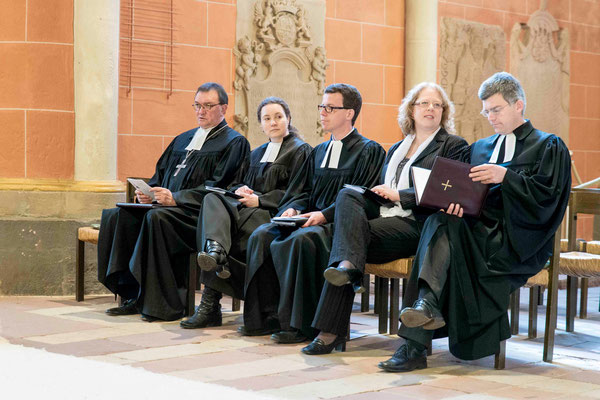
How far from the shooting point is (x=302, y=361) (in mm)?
4375

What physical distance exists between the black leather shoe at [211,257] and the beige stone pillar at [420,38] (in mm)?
3976

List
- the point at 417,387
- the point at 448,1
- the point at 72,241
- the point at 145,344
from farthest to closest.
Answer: the point at 448,1 < the point at 72,241 < the point at 145,344 < the point at 417,387

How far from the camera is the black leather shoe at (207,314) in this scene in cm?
531

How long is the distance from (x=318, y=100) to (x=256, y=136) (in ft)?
2.47

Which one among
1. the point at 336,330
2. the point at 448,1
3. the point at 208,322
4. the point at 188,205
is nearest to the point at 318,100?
the point at 448,1

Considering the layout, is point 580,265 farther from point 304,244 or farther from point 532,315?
point 304,244

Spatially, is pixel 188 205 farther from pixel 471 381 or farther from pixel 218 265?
pixel 471 381

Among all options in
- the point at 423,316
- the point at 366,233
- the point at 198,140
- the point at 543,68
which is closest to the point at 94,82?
the point at 198,140

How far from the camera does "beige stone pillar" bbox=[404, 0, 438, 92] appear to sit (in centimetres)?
852

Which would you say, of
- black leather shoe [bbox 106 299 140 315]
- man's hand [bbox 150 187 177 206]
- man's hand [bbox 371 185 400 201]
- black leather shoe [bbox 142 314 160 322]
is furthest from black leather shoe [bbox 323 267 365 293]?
black leather shoe [bbox 106 299 140 315]

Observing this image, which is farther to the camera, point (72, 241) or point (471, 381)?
point (72, 241)

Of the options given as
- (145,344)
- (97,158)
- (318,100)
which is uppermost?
(318,100)

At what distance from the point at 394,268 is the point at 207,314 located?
1251 mm

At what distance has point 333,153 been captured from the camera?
531 centimetres
